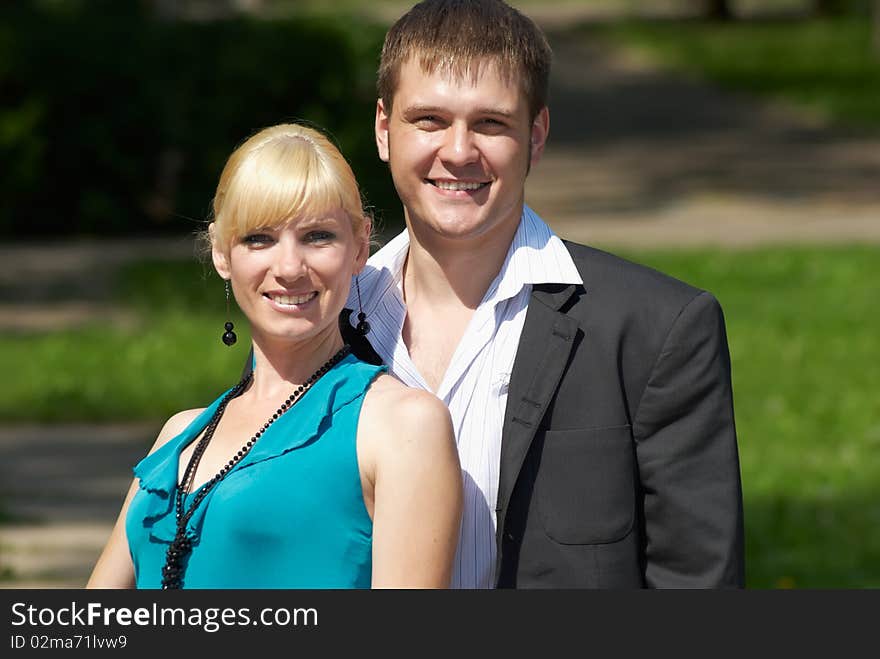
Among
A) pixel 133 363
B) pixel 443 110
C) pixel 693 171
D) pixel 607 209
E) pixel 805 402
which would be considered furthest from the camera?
pixel 693 171

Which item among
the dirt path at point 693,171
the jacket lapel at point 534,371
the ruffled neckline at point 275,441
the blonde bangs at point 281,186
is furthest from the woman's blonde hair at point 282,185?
the dirt path at point 693,171

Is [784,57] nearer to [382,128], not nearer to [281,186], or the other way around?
[382,128]

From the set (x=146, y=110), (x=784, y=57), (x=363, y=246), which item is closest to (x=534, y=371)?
(x=363, y=246)

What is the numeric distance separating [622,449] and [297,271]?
30.4 inches

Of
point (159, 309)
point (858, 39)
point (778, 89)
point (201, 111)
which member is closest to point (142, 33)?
point (201, 111)

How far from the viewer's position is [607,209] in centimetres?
2097

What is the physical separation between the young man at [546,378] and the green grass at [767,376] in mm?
4046

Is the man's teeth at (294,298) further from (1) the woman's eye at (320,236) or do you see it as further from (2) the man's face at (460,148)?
(2) the man's face at (460,148)

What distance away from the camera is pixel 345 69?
60.2 feet

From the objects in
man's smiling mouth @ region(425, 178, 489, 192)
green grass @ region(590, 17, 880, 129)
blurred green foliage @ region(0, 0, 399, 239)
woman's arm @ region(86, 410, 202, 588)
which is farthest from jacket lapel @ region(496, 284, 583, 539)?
green grass @ region(590, 17, 880, 129)

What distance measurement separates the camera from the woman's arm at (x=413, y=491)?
2.92 m

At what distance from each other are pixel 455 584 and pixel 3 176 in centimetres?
1504

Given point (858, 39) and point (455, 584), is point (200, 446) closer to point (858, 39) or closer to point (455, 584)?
point (455, 584)

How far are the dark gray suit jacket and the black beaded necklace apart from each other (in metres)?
0.43
